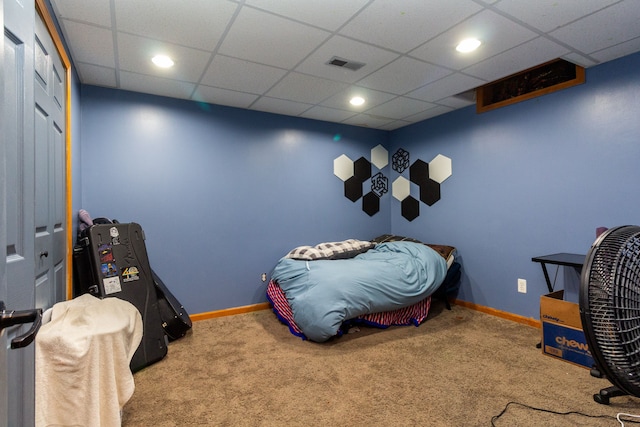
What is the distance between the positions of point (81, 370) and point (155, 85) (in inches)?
95.8

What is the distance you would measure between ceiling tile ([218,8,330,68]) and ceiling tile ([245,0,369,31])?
6 cm

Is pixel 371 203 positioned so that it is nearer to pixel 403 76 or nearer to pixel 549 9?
pixel 403 76

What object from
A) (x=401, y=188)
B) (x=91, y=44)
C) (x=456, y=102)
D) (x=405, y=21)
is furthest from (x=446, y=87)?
(x=91, y=44)

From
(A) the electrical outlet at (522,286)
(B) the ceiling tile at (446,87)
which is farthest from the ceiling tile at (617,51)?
(A) the electrical outlet at (522,286)

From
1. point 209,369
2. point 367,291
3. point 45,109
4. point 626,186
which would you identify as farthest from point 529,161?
point 45,109

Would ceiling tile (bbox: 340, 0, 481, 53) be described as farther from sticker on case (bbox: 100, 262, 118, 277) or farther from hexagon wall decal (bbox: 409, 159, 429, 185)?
sticker on case (bbox: 100, 262, 118, 277)

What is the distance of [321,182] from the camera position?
4023mm

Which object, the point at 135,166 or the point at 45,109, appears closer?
the point at 45,109

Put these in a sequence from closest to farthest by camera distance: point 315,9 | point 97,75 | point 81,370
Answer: point 81,370, point 315,9, point 97,75

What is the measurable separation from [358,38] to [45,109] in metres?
1.76

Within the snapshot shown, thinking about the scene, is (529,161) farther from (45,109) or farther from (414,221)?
(45,109)

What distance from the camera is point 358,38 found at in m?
2.12

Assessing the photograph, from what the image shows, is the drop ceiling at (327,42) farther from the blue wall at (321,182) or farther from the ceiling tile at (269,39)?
the blue wall at (321,182)

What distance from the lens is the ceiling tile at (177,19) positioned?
1786 millimetres
